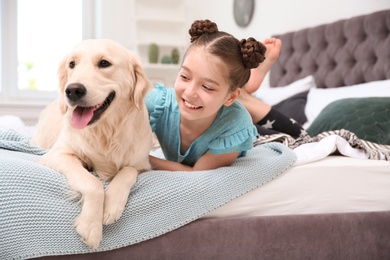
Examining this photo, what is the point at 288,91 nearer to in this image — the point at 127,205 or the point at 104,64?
the point at 104,64

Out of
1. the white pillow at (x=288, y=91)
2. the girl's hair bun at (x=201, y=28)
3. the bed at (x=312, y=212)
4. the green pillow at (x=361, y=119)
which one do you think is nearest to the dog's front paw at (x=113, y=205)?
the bed at (x=312, y=212)

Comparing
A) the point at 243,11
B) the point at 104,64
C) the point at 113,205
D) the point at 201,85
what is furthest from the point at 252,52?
the point at 243,11

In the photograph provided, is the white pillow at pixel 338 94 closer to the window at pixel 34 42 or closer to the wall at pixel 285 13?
the wall at pixel 285 13

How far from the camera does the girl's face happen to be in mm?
Answer: 1726

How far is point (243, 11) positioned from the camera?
472 cm

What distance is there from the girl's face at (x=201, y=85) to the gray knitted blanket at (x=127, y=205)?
0.87 feet

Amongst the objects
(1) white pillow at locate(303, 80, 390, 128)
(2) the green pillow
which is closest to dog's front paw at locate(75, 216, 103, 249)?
(2) the green pillow

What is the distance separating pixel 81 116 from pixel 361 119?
5.10 ft

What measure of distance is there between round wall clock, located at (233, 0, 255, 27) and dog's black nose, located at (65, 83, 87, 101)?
3.54 m

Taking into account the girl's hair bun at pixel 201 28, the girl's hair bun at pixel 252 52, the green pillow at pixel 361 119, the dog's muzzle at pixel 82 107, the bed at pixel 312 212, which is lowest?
the bed at pixel 312 212

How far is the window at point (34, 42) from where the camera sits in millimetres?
5090

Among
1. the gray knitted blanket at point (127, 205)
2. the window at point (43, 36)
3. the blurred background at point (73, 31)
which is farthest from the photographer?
the window at point (43, 36)

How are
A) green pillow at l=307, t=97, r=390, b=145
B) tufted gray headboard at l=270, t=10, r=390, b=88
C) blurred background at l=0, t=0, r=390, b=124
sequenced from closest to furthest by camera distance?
green pillow at l=307, t=97, r=390, b=145, tufted gray headboard at l=270, t=10, r=390, b=88, blurred background at l=0, t=0, r=390, b=124

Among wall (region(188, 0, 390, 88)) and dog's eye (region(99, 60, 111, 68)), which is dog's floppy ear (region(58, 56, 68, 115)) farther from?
wall (region(188, 0, 390, 88))
